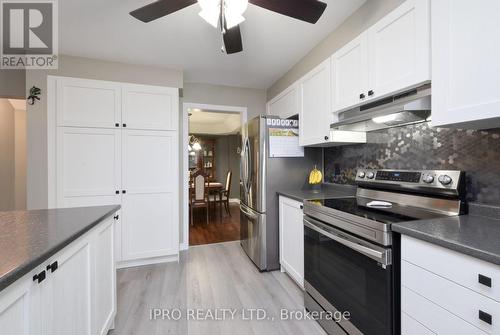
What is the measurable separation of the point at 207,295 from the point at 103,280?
949 mm

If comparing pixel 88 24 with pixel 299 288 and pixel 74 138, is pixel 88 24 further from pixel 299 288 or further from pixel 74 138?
pixel 299 288

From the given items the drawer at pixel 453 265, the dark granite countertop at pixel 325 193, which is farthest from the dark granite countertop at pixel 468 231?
the dark granite countertop at pixel 325 193

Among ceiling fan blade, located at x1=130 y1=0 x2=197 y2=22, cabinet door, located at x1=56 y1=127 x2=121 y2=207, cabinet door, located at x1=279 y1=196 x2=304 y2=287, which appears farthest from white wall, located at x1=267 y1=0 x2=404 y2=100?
cabinet door, located at x1=56 y1=127 x2=121 y2=207

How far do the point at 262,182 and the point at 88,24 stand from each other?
85.5 inches

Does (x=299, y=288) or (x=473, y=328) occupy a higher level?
(x=473, y=328)

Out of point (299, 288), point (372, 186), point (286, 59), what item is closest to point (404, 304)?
point (372, 186)

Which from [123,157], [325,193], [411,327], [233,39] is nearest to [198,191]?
[123,157]

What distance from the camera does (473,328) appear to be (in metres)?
0.75

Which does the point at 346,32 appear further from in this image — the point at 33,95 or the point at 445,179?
the point at 33,95

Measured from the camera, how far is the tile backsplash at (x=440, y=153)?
1168 millimetres

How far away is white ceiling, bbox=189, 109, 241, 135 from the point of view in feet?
19.0

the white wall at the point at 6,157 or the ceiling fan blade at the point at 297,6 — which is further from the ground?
the ceiling fan blade at the point at 297,6

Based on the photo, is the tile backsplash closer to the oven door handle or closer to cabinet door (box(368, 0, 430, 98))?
cabinet door (box(368, 0, 430, 98))

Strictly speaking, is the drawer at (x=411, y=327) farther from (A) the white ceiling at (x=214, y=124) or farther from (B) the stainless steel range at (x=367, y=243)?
(A) the white ceiling at (x=214, y=124)
